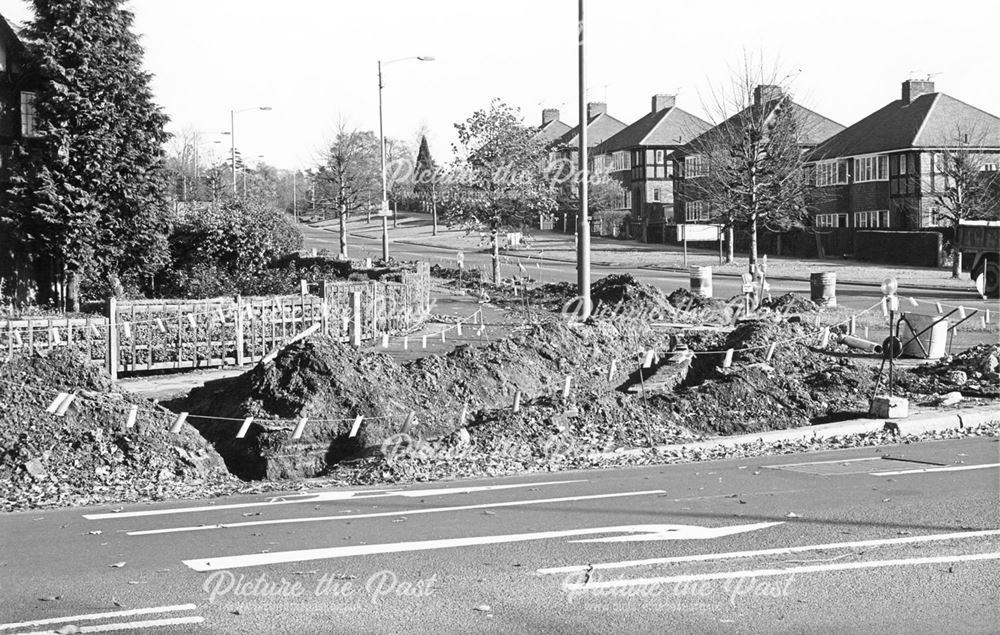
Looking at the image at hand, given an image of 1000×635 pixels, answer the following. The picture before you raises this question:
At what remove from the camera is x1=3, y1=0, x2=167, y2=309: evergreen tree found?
1304 inches

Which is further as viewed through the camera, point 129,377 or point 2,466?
point 129,377

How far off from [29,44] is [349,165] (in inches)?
1364

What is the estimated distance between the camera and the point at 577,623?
6266 mm

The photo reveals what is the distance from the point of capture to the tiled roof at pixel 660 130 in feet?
267

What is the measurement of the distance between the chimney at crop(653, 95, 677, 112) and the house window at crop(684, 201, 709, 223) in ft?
46.3

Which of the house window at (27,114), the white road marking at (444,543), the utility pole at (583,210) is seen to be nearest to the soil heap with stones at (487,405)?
the white road marking at (444,543)

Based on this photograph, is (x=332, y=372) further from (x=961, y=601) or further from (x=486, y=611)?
(x=961, y=601)

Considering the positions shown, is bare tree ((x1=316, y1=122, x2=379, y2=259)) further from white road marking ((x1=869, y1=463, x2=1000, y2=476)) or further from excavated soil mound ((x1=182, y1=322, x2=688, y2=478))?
white road marking ((x1=869, y1=463, x2=1000, y2=476))

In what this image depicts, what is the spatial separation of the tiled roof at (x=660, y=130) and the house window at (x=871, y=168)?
18.3 m

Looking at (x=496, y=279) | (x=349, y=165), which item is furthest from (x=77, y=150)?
(x=349, y=165)

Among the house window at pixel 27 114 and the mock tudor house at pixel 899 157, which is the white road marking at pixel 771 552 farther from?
the mock tudor house at pixel 899 157

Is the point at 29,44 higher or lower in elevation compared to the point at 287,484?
higher

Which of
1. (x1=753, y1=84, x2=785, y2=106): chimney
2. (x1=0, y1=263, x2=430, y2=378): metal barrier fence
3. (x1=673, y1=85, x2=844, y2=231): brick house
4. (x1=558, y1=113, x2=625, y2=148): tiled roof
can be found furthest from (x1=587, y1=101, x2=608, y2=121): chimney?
(x1=0, y1=263, x2=430, y2=378): metal barrier fence

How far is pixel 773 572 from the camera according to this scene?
23.9 feet
